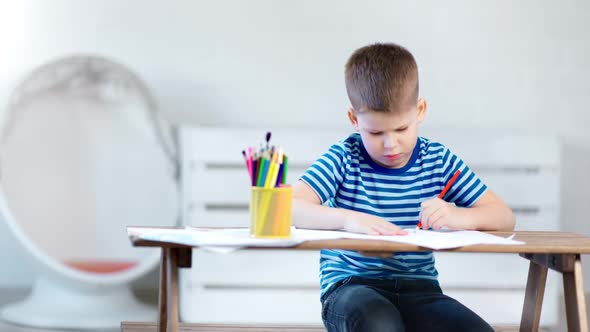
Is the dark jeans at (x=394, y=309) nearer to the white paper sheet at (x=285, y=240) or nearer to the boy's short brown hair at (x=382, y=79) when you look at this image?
the white paper sheet at (x=285, y=240)

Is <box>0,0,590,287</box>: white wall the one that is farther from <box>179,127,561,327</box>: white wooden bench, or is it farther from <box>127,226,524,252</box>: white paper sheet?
<box>127,226,524,252</box>: white paper sheet

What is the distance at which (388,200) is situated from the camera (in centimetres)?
154

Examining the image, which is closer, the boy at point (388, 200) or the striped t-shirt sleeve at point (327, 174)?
the boy at point (388, 200)

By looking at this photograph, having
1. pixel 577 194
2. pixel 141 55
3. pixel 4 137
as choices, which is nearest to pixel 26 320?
pixel 4 137

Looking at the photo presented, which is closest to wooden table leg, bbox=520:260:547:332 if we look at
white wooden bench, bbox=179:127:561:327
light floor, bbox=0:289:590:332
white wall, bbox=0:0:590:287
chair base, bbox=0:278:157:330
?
white wooden bench, bbox=179:127:561:327

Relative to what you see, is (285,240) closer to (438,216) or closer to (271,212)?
(271,212)

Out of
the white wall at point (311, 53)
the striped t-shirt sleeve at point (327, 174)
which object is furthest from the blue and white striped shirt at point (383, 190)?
the white wall at point (311, 53)

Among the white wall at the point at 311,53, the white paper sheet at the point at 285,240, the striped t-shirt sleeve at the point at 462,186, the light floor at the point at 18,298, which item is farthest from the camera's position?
the white wall at the point at 311,53

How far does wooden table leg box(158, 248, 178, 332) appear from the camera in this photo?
121 centimetres

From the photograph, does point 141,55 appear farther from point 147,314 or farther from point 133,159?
point 147,314

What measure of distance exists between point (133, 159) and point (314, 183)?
4.91ft

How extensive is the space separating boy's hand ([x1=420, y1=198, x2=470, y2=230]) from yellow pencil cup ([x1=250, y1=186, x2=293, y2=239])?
0.87 feet

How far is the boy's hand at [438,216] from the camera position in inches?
55.0

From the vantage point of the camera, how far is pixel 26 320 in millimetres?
2596
